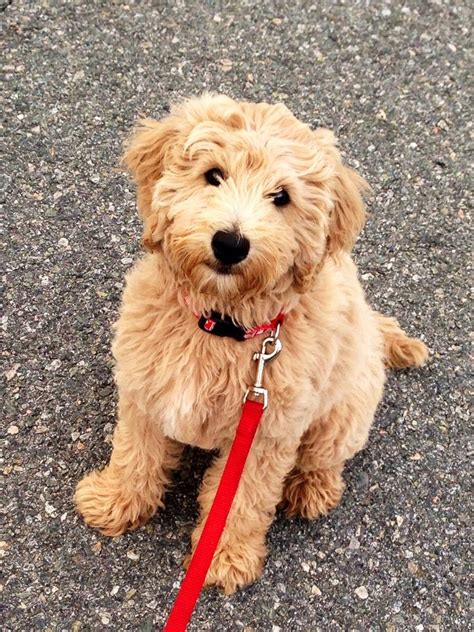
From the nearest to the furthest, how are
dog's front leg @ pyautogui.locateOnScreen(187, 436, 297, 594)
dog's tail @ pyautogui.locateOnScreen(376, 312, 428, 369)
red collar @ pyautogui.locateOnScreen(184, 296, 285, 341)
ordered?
red collar @ pyautogui.locateOnScreen(184, 296, 285, 341), dog's front leg @ pyautogui.locateOnScreen(187, 436, 297, 594), dog's tail @ pyautogui.locateOnScreen(376, 312, 428, 369)

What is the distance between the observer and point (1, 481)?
321 cm

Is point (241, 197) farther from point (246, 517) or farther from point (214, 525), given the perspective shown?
point (246, 517)

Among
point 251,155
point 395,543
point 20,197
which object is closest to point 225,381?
point 251,155

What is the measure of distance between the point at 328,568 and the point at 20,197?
250 cm

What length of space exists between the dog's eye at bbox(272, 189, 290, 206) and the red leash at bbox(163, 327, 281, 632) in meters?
0.47

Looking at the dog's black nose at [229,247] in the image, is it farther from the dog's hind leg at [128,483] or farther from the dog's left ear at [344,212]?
the dog's hind leg at [128,483]

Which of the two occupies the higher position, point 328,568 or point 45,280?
point 45,280

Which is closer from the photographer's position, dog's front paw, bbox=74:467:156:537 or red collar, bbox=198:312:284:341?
red collar, bbox=198:312:284:341

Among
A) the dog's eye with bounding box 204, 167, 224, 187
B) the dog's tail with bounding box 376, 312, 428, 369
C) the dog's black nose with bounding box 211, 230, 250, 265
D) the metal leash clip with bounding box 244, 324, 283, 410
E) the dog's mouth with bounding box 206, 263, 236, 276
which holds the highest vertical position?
the dog's eye with bounding box 204, 167, 224, 187

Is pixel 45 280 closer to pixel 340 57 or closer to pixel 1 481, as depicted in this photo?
pixel 1 481

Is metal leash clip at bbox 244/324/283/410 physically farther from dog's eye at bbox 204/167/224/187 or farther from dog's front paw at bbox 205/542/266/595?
dog's front paw at bbox 205/542/266/595

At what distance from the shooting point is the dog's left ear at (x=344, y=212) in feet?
7.89

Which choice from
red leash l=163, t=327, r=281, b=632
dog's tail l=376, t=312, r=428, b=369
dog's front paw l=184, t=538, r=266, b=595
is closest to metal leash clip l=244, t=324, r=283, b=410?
red leash l=163, t=327, r=281, b=632

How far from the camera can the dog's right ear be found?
236 cm
